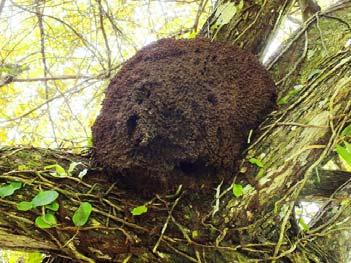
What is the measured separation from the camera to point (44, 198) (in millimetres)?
1186

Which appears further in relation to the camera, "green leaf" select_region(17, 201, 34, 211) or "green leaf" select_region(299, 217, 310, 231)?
"green leaf" select_region(299, 217, 310, 231)

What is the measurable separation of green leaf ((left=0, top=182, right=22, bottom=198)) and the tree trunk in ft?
0.04

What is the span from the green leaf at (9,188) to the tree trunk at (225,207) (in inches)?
0.5

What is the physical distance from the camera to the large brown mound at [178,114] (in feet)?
4.30

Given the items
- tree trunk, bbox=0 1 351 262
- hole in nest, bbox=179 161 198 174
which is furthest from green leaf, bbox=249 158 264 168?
hole in nest, bbox=179 161 198 174

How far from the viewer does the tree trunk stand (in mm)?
1215

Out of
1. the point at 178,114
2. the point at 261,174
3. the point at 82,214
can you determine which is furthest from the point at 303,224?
the point at 82,214

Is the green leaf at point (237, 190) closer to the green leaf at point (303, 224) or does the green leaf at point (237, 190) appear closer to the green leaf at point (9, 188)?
the green leaf at point (303, 224)

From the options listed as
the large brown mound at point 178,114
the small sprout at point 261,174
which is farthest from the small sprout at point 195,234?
the small sprout at point 261,174

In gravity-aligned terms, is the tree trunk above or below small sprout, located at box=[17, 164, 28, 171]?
below

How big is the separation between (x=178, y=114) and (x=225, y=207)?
1.11 feet

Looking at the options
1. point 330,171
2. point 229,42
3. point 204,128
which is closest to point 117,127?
point 204,128

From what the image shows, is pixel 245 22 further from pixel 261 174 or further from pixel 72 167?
pixel 72 167

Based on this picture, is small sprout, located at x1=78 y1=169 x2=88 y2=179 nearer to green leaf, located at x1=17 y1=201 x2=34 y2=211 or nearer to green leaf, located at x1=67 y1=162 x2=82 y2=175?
green leaf, located at x1=67 y1=162 x2=82 y2=175
